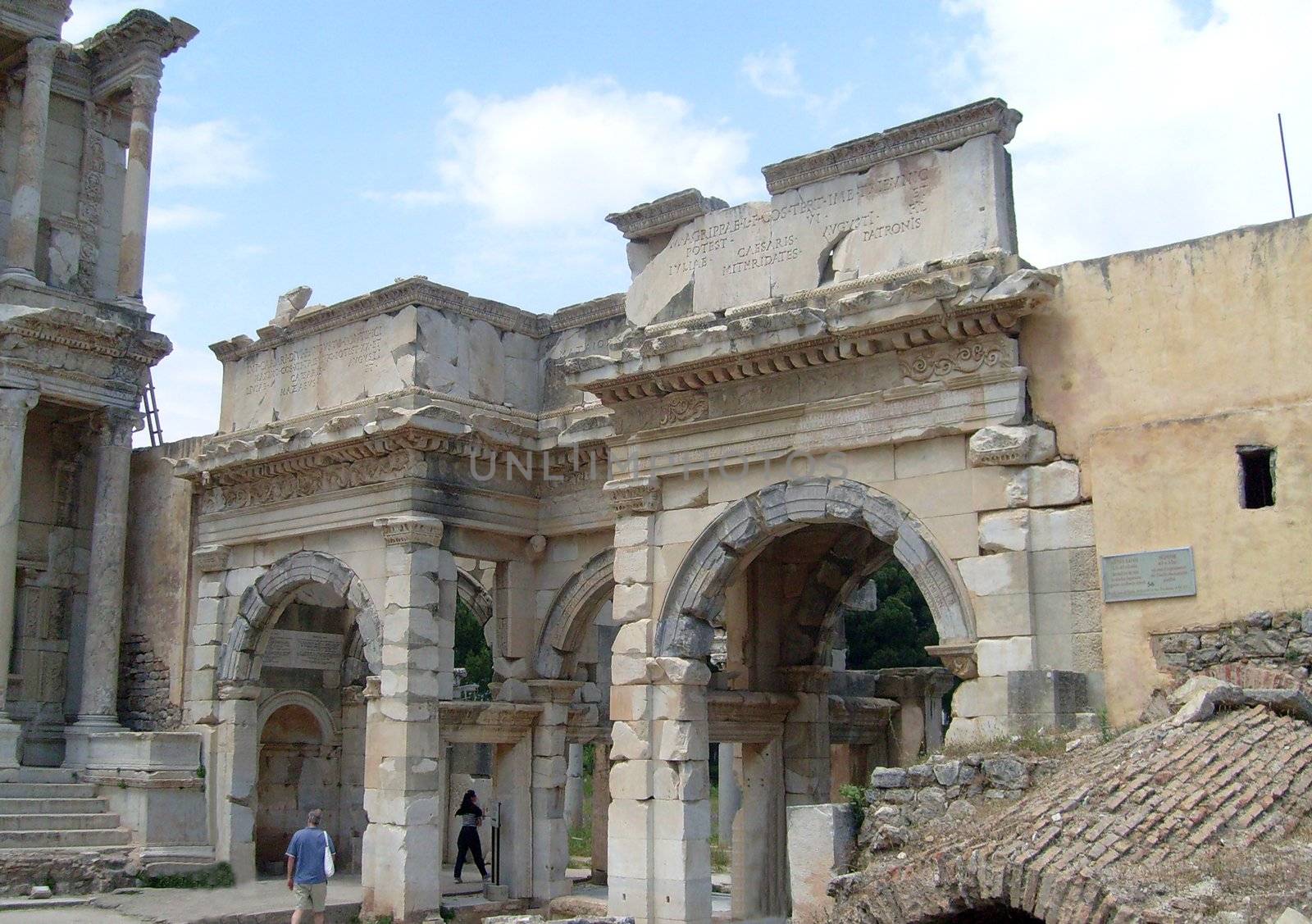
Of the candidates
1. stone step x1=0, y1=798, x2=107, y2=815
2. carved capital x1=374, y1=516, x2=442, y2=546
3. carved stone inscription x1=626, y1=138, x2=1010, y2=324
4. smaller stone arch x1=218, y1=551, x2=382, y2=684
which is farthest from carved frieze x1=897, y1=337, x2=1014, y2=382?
stone step x1=0, y1=798, x2=107, y2=815

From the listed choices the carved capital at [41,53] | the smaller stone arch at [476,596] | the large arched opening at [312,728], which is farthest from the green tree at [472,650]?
the carved capital at [41,53]

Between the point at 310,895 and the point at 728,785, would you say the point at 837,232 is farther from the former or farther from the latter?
the point at 728,785

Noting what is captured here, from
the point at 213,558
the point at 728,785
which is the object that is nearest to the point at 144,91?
the point at 213,558

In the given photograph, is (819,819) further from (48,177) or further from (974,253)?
(48,177)

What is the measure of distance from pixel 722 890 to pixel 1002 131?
1069 centimetres

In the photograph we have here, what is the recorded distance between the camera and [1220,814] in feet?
23.0

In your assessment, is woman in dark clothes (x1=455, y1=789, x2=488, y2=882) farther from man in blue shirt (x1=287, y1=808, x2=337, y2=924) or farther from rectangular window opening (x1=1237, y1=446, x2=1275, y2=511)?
rectangular window opening (x1=1237, y1=446, x2=1275, y2=511)

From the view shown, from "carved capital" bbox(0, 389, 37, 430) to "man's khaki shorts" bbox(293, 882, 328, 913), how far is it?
22.4 ft

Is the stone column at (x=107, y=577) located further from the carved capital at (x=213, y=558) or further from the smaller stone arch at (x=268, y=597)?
the smaller stone arch at (x=268, y=597)

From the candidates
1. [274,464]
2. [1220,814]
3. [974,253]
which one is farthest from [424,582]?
[1220,814]

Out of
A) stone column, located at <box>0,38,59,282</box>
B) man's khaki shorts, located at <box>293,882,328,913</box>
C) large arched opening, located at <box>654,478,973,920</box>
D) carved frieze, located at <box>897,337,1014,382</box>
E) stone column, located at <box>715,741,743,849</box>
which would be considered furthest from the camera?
stone column, located at <box>715,741,743,849</box>

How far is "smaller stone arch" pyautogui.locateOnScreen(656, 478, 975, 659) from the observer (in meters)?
10.2

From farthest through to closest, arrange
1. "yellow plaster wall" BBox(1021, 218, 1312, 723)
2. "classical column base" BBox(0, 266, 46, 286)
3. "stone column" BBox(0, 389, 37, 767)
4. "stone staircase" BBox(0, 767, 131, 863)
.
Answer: "classical column base" BBox(0, 266, 46, 286) → "stone column" BBox(0, 389, 37, 767) → "stone staircase" BBox(0, 767, 131, 863) → "yellow plaster wall" BBox(1021, 218, 1312, 723)

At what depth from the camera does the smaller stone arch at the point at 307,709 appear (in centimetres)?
1795
